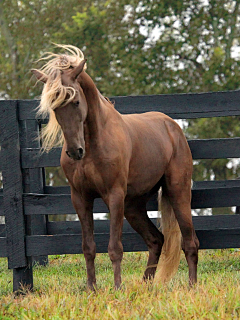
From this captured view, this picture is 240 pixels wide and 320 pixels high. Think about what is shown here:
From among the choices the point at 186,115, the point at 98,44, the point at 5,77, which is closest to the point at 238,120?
the point at 98,44

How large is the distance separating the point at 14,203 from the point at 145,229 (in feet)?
4.36

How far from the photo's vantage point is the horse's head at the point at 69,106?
150 inches

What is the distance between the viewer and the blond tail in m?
4.87

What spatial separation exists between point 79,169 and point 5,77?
15.6 metres

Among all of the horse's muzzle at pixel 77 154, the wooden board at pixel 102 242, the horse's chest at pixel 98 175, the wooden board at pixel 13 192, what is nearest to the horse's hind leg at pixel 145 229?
the wooden board at pixel 102 242

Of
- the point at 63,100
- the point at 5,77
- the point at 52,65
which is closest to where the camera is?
the point at 63,100

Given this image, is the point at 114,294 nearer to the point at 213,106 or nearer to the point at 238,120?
the point at 213,106

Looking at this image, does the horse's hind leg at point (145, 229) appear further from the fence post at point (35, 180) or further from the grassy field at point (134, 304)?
the fence post at point (35, 180)

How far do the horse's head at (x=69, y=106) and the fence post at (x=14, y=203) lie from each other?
1.17 metres

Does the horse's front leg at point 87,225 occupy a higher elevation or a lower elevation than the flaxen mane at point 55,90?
lower

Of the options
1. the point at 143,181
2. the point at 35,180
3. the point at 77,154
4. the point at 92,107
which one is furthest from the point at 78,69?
the point at 35,180

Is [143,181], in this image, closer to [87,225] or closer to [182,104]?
[87,225]

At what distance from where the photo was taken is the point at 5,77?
62.2 feet

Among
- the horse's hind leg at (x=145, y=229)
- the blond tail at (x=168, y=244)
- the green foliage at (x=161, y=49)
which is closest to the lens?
the blond tail at (x=168, y=244)
